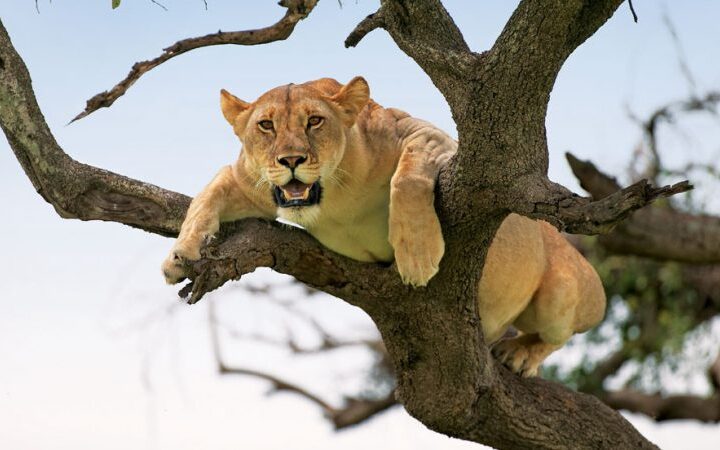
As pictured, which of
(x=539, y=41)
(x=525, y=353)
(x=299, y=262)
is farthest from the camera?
(x=525, y=353)

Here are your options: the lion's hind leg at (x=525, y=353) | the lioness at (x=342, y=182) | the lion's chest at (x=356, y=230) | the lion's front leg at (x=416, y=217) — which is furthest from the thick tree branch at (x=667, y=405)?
the lion's front leg at (x=416, y=217)

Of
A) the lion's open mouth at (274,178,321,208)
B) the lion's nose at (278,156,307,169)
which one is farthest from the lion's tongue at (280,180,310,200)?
the lion's nose at (278,156,307,169)

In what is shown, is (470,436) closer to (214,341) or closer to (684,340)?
(214,341)

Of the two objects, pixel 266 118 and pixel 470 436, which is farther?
pixel 470 436

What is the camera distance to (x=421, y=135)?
15.1 ft

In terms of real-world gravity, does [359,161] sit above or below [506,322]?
above

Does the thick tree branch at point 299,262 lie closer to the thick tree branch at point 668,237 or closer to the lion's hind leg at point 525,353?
the lion's hind leg at point 525,353

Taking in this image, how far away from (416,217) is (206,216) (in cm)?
92

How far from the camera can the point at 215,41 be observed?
4.57m

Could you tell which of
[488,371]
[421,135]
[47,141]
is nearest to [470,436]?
[488,371]

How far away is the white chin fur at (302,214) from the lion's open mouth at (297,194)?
0.09 ft

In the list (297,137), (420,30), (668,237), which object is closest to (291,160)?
(297,137)

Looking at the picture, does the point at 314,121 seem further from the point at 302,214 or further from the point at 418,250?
the point at 418,250

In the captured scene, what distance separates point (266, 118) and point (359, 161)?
17.0 inches
